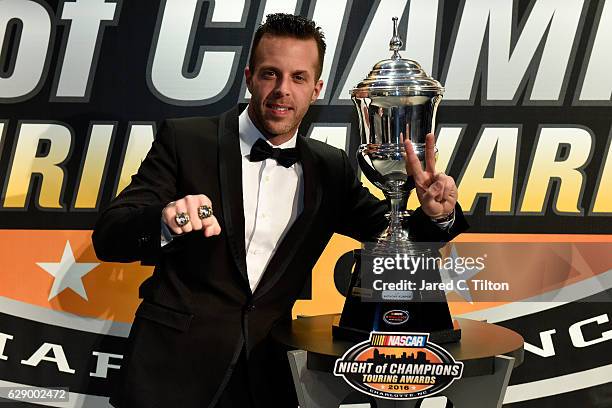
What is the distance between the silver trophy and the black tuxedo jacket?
0.09 meters

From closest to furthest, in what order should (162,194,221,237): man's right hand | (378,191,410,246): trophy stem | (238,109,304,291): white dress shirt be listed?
(162,194,221,237): man's right hand → (378,191,410,246): trophy stem → (238,109,304,291): white dress shirt

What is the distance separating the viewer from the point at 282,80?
7.32 feet

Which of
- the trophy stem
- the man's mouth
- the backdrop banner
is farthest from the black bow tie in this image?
the backdrop banner

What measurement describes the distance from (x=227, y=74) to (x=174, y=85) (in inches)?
9.0

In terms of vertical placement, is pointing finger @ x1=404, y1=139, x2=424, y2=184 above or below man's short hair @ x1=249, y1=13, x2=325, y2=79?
below

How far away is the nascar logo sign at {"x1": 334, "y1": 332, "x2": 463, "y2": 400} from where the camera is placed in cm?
192

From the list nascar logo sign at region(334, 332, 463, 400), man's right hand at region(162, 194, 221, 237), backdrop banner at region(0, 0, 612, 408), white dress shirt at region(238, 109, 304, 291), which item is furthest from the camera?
backdrop banner at region(0, 0, 612, 408)

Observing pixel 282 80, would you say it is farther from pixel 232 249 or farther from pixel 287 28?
pixel 232 249

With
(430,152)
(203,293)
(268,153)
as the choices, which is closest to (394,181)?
(430,152)

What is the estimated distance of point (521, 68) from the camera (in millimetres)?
3154

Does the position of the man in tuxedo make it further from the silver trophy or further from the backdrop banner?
the backdrop banner

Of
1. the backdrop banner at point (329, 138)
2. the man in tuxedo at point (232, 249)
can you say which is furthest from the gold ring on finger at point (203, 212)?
the backdrop banner at point (329, 138)

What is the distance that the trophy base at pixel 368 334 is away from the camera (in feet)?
6.63

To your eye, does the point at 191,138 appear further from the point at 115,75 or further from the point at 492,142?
the point at 492,142
